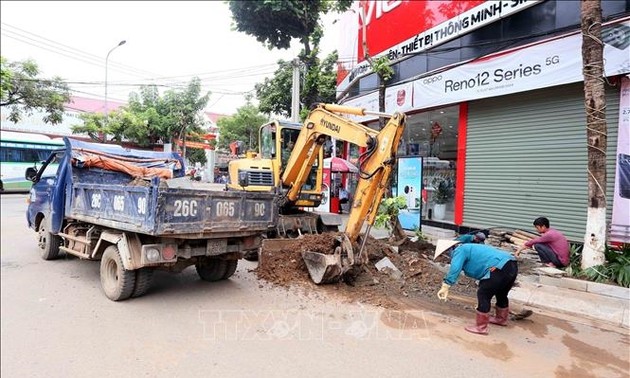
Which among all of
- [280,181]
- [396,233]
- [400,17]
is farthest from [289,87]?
[396,233]

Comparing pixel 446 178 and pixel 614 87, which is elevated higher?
pixel 614 87

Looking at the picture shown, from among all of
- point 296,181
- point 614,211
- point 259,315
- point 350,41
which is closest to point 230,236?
point 259,315

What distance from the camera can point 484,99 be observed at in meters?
9.88

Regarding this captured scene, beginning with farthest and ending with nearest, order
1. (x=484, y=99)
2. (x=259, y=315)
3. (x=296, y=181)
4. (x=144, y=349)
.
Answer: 1. (x=484, y=99)
2. (x=296, y=181)
3. (x=259, y=315)
4. (x=144, y=349)

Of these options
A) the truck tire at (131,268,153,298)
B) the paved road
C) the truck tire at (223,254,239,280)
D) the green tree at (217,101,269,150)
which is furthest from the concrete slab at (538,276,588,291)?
the green tree at (217,101,269,150)

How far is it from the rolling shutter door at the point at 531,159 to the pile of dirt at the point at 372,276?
121 inches

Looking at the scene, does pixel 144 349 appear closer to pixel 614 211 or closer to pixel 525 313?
pixel 525 313

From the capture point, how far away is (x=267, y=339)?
13.7 feet

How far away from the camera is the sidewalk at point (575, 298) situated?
17.3 ft

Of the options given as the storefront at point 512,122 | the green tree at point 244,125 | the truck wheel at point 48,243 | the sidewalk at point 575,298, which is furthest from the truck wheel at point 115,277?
the green tree at point 244,125

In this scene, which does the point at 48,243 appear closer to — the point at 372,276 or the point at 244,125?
the point at 372,276

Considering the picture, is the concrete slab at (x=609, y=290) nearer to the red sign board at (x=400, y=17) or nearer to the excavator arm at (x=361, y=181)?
the excavator arm at (x=361, y=181)

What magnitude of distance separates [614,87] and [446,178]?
4663mm

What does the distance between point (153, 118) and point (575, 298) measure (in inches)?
1101
